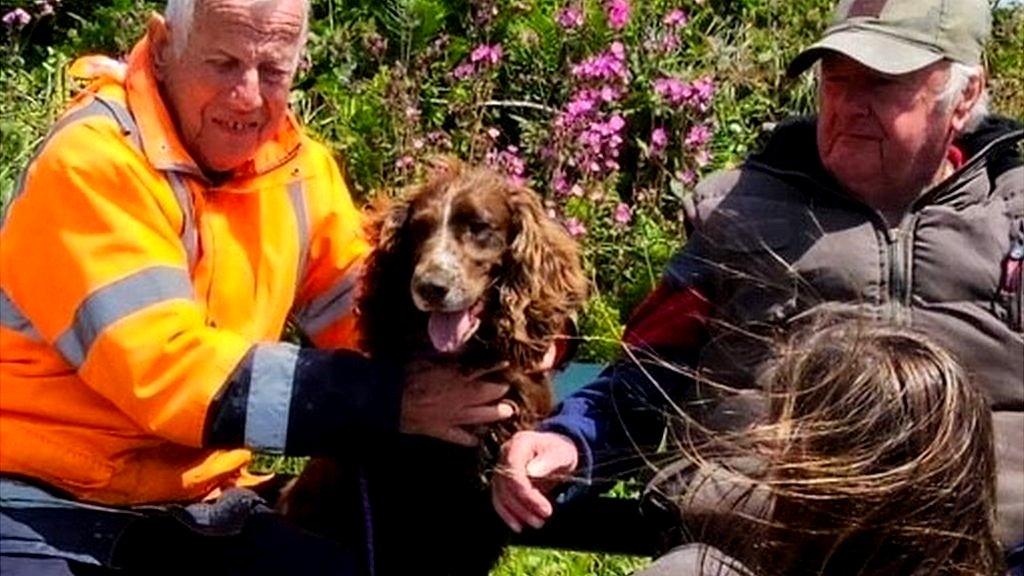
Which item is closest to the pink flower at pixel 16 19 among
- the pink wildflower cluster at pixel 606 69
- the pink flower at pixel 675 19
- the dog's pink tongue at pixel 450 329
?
the pink wildflower cluster at pixel 606 69

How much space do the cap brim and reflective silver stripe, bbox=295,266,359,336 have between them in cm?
104

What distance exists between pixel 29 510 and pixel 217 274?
54 cm

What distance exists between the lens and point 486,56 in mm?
7215

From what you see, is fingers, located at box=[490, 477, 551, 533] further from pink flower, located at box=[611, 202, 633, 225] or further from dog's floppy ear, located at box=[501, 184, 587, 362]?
pink flower, located at box=[611, 202, 633, 225]

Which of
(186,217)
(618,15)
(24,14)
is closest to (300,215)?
(186,217)

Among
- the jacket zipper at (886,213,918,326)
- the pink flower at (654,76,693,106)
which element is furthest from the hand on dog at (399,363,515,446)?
the pink flower at (654,76,693,106)

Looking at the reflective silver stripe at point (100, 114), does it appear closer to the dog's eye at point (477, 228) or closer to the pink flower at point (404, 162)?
the dog's eye at point (477, 228)

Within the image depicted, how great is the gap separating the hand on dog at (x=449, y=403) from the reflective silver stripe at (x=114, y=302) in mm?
478

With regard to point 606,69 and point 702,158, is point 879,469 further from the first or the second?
point 606,69

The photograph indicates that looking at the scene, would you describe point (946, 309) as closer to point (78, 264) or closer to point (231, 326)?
point (231, 326)

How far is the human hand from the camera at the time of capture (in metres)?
3.67

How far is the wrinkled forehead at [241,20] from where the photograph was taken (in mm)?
3613

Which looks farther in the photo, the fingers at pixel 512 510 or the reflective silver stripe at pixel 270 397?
the fingers at pixel 512 510

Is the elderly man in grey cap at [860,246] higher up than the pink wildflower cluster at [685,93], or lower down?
higher up
